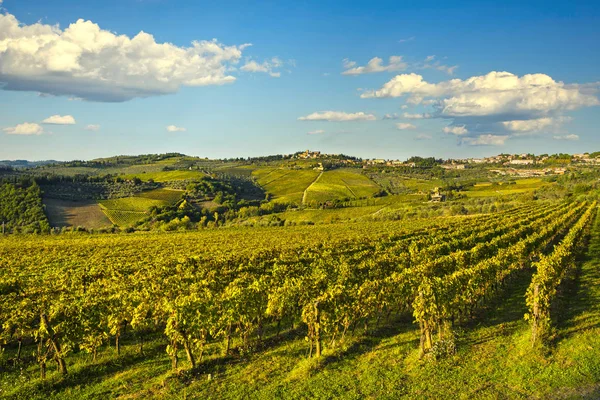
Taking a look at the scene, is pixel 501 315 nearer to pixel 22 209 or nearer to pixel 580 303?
pixel 580 303

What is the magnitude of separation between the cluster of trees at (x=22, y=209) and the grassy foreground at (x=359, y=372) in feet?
365

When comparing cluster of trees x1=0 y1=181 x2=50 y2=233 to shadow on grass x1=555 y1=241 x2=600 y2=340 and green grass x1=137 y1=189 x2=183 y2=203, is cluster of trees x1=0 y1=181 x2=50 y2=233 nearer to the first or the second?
green grass x1=137 y1=189 x2=183 y2=203

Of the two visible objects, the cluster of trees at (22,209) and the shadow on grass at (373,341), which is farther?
the cluster of trees at (22,209)

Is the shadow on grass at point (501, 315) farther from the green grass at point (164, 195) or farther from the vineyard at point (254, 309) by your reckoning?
the green grass at point (164, 195)

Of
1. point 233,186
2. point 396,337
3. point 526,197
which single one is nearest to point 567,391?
point 396,337

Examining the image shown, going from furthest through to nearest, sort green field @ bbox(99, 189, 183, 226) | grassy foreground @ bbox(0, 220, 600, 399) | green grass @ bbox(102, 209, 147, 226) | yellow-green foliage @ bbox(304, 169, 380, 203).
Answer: yellow-green foliage @ bbox(304, 169, 380, 203), green field @ bbox(99, 189, 183, 226), green grass @ bbox(102, 209, 147, 226), grassy foreground @ bbox(0, 220, 600, 399)

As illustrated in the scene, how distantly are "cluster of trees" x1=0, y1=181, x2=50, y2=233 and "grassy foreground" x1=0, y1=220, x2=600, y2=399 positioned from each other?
111308 mm

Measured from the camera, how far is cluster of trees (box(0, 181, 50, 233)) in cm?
11486

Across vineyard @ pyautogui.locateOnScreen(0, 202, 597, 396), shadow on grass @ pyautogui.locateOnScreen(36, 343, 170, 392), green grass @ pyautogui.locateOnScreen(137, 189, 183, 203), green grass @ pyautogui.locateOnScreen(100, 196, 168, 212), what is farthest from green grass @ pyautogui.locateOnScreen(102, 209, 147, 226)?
Result: shadow on grass @ pyautogui.locateOnScreen(36, 343, 170, 392)

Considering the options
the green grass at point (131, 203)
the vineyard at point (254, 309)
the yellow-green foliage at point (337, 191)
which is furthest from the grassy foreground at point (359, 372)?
the yellow-green foliage at point (337, 191)

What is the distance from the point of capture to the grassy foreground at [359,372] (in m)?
17.4

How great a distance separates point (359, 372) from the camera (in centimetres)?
1916

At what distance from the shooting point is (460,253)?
1455 inches

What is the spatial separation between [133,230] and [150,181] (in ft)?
246
